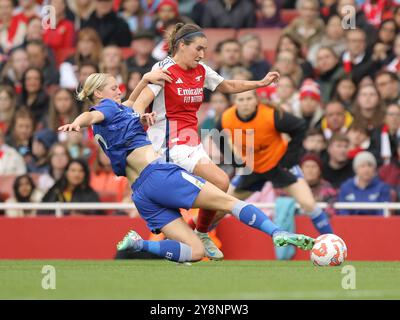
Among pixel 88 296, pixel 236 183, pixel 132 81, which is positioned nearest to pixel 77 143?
pixel 132 81

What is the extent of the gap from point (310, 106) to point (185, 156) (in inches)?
196

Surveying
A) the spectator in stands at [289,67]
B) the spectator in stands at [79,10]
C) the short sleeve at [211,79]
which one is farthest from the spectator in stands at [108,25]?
the short sleeve at [211,79]

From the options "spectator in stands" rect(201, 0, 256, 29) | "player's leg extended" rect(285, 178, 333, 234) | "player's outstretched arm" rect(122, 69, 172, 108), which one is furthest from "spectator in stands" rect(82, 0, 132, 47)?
"player's outstretched arm" rect(122, 69, 172, 108)

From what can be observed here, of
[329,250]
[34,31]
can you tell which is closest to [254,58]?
[34,31]

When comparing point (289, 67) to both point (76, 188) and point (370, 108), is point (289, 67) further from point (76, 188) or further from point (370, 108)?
point (76, 188)

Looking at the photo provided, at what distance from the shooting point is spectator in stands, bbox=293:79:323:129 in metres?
16.6

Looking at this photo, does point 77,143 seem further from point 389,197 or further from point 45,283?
point 45,283

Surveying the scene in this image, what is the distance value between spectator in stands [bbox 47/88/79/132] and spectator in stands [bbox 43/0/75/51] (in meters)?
1.90

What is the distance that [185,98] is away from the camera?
11.9m

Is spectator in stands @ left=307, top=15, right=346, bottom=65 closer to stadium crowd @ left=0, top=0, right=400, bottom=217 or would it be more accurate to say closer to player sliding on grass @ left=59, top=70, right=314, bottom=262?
stadium crowd @ left=0, top=0, right=400, bottom=217

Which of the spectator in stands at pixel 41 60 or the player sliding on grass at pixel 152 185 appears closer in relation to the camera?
the player sliding on grass at pixel 152 185

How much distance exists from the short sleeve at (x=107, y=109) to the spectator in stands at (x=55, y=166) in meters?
5.39

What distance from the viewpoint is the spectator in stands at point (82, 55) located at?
1828 cm

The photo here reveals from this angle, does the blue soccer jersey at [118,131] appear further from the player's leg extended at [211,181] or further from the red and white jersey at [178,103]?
the player's leg extended at [211,181]
